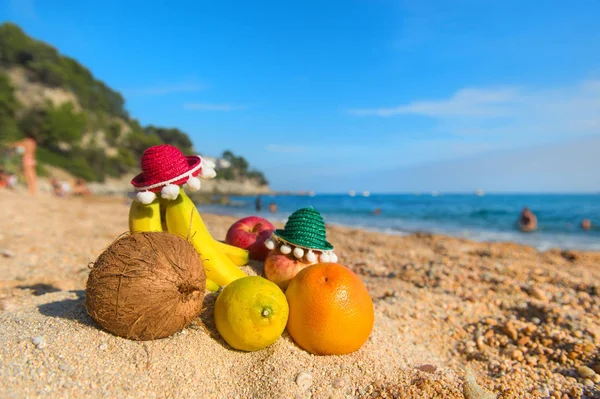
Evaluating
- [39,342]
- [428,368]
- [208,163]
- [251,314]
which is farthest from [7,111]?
[428,368]

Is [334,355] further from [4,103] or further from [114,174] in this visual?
[114,174]

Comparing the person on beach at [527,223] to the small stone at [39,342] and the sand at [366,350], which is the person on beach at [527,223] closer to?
the sand at [366,350]

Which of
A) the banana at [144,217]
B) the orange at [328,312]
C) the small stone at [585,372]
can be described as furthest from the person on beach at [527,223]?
the banana at [144,217]

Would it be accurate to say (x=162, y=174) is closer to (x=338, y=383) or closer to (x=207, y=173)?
(x=207, y=173)

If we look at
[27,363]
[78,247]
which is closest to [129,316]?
[27,363]

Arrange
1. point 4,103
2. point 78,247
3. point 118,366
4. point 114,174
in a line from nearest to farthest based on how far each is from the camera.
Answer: point 118,366 → point 78,247 → point 4,103 → point 114,174

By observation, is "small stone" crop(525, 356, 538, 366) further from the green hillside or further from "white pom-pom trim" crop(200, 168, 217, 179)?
the green hillside

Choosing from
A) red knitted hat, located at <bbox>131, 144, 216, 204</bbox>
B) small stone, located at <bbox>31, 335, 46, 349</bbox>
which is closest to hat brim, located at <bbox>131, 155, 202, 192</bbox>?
red knitted hat, located at <bbox>131, 144, 216, 204</bbox>

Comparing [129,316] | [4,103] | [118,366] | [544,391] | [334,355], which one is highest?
[4,103]
